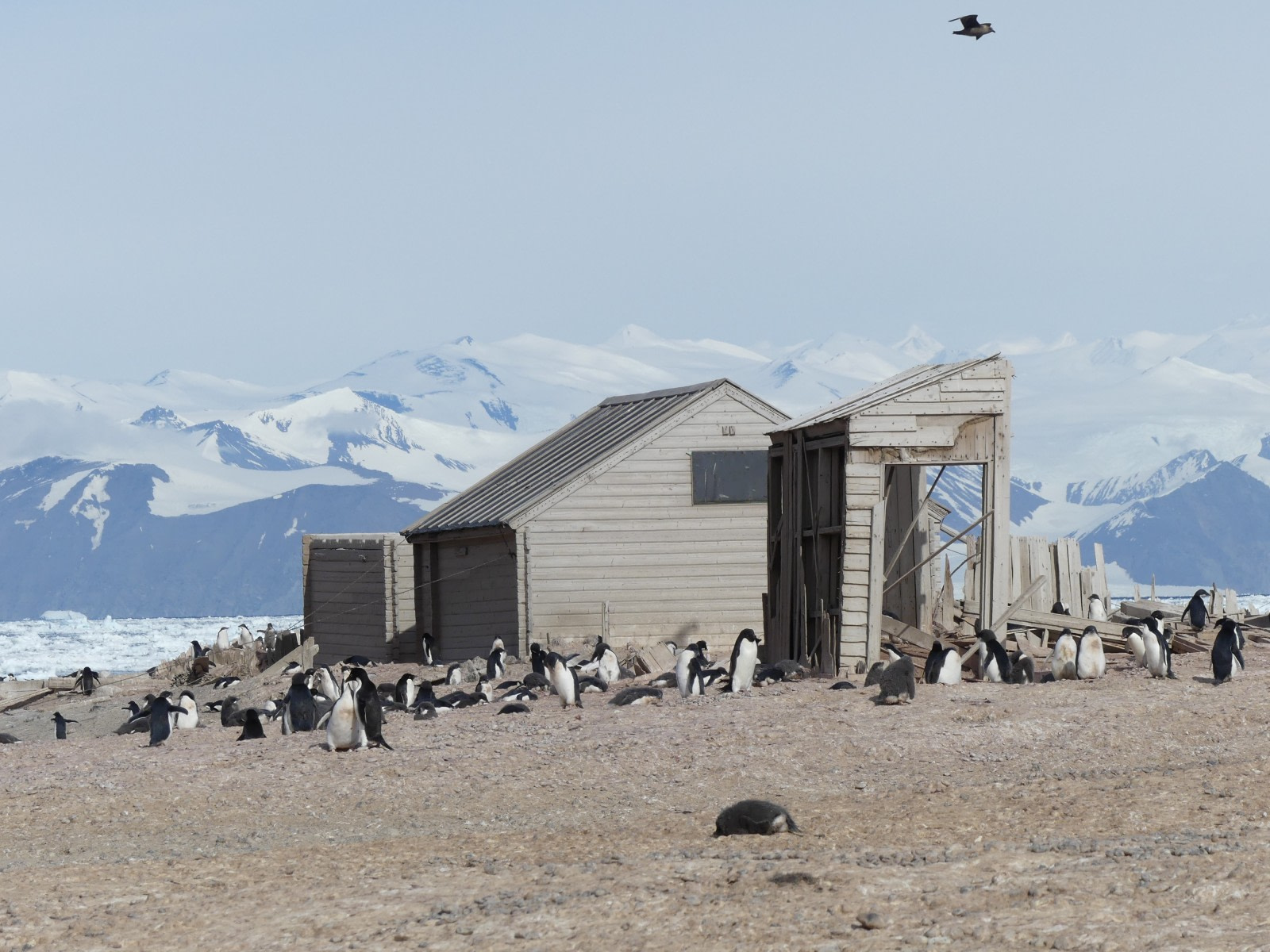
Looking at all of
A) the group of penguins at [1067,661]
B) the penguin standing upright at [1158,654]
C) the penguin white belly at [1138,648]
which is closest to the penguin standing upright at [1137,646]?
the penguin white belly at [1138,648]

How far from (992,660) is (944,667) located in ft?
3.69

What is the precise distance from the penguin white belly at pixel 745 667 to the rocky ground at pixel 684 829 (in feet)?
1.17

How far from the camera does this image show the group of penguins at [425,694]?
63.6ft

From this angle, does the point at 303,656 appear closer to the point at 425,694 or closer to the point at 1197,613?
the point at 425,694

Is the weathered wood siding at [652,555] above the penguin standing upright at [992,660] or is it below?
above

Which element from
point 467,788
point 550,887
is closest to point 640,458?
point 467,788

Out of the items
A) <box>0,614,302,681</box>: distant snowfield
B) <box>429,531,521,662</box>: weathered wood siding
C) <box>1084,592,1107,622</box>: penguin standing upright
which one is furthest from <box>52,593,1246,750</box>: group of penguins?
<box>0,614,302,681</box>: distant snowfield

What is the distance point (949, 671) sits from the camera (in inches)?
885

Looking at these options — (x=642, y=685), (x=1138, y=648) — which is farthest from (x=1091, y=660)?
(x=642, y=685)

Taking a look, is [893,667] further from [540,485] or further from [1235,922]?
[540,485]

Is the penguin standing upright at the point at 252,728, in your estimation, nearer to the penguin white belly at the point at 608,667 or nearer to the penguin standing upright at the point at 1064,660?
the penguin white belly at the point at 608,667

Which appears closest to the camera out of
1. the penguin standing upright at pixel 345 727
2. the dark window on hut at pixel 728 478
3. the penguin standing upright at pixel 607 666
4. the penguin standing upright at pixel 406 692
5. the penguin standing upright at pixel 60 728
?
the penguin standing upright at pixel 345 727

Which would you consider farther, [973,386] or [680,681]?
[973,386]

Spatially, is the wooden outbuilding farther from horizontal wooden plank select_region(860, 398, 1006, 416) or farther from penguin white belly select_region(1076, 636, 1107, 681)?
penguin white belly select_region(1076, 636, 1107, 681)
